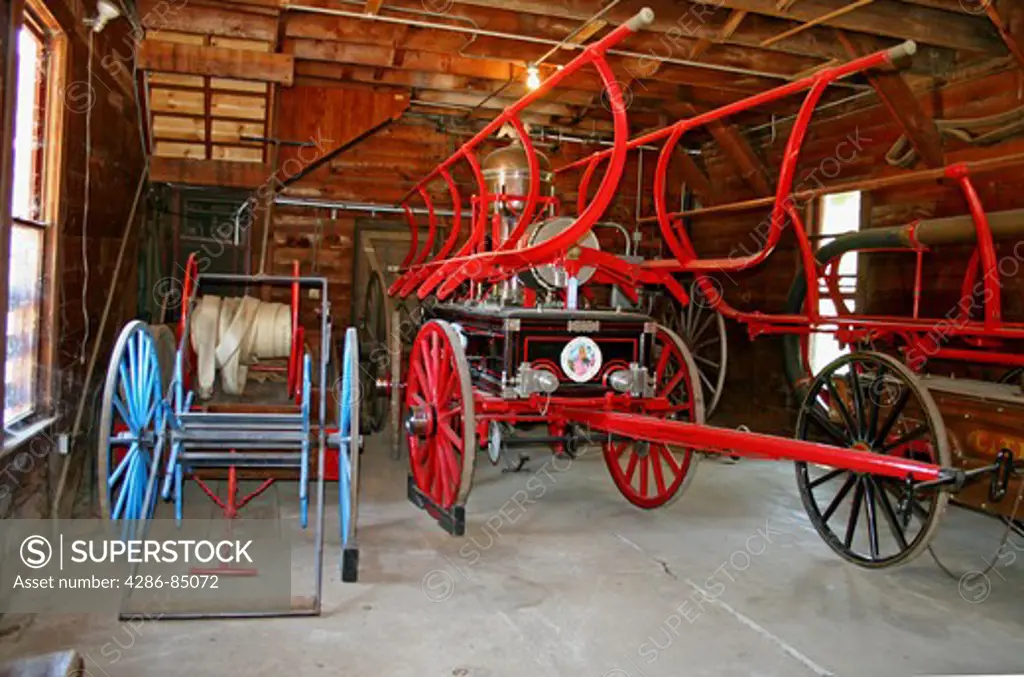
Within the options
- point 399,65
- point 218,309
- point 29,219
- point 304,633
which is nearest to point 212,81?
point 399,65

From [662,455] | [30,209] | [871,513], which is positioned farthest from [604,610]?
[30,209]

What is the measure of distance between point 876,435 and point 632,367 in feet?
4.45

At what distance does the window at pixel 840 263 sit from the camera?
24.2 feet

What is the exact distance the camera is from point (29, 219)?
3.91m

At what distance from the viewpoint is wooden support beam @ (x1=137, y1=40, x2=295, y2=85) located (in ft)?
20.6

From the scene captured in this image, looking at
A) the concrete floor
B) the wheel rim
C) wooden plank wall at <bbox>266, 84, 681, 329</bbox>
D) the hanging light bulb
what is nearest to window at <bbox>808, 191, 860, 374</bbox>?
the wheel rim

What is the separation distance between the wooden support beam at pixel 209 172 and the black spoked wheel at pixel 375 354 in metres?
1.34

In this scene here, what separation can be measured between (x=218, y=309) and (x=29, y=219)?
66.5 inches

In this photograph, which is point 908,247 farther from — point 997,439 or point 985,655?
point 985,655

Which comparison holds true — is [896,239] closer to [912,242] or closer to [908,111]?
[912,242]

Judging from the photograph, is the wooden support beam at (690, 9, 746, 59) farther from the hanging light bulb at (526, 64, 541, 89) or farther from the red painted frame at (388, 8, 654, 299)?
the hanging light bulb at (526, 64, 541, 89)

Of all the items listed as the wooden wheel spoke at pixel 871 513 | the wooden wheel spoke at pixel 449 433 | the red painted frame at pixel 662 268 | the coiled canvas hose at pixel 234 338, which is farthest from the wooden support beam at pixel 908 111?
the coiled canvas hose at pixel 234 338

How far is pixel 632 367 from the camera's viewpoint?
198 inches

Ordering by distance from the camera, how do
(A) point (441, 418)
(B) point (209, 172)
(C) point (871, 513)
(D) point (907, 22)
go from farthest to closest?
(B) point (209, 172) → (D) point (907, 22) → (A) point (441, 418) → (C) point (871, 513)
